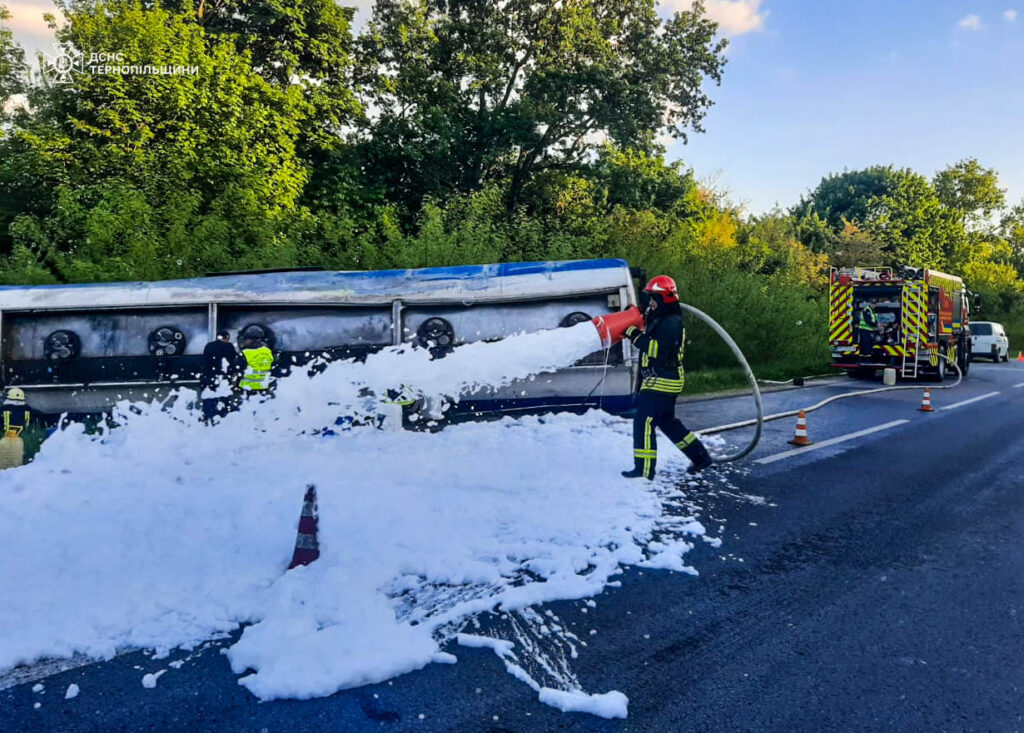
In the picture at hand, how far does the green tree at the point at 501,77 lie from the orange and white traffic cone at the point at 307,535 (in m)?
16.8

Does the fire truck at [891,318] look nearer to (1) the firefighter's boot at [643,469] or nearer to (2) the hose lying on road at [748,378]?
(2) the hose lying on road at [748,378]

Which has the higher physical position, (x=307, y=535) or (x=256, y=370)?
(x=256, y=370)

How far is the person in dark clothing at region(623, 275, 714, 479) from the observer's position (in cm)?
645

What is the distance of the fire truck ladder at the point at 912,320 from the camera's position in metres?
17.1

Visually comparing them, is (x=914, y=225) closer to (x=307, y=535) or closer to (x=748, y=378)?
(x=748, y=378)

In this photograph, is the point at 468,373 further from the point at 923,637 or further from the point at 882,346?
the point at 882,346

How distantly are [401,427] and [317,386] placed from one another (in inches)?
51.5

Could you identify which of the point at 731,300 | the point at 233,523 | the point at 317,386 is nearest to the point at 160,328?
the point at 317,386

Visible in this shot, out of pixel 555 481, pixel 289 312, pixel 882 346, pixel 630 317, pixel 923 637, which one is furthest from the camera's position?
pixel 882 346

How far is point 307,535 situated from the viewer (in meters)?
3.95

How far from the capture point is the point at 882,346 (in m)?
17.7

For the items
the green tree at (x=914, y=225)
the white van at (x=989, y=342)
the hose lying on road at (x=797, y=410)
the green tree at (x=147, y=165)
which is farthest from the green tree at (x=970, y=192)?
the green tree at (x=147, y=165)

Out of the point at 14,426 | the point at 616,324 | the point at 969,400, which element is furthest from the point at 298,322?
the point at 969,400

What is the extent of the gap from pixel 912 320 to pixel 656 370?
45.4 feet
